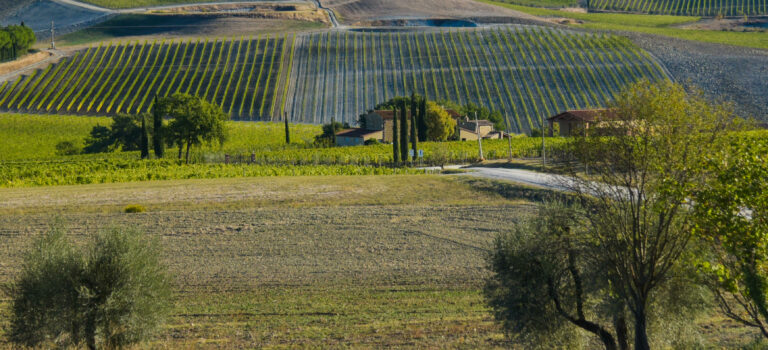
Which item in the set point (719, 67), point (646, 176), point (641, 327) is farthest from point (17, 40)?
point (641, 327)

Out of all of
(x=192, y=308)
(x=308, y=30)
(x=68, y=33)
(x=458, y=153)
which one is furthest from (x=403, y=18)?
(x=192, y=308)

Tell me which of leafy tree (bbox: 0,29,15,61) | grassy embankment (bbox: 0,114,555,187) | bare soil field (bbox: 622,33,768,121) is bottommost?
grassy embankment (bbox: 0,114,555,187)

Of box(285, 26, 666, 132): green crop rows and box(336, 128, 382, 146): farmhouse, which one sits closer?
box(336, 128, 382, 146): farmhouse

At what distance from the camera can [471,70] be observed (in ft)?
454

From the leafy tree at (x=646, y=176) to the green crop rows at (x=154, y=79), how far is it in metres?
105

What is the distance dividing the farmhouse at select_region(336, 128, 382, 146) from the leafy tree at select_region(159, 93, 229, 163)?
20.8m

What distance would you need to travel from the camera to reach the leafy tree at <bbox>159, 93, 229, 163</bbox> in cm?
8081

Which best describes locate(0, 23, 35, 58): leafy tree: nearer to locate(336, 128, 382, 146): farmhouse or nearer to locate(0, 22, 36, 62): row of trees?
locate(0, 22, 36, 62): row of trees

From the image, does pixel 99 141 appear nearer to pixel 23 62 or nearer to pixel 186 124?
pixel 186 124

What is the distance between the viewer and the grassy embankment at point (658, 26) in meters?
158

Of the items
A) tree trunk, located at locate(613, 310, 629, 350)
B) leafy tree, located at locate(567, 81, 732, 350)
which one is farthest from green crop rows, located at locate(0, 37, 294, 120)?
tree trunk, located at locate(613, 310, 629, 350)

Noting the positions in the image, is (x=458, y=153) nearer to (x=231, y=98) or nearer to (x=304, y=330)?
(x=304, y=330)

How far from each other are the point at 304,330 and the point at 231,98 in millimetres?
110048

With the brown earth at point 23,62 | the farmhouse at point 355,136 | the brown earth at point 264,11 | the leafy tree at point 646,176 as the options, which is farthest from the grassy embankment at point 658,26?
the leafy tree at point 646,176
